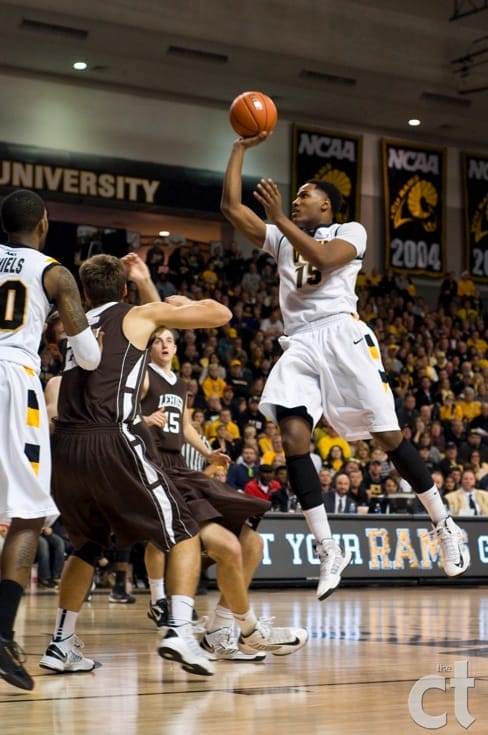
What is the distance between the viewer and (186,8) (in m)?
19.6

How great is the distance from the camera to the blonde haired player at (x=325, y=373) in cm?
626

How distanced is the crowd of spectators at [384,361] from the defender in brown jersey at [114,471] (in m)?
7.75

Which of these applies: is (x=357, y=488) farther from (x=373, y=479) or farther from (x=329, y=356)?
(x=329, y=356)

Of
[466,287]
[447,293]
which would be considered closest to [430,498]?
[447,293]

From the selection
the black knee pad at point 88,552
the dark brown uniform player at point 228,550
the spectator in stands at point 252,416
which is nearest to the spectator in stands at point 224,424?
the spectator in stands at point 252,416

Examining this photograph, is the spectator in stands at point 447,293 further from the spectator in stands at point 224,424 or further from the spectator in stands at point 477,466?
the spectator in stands at point 224,424

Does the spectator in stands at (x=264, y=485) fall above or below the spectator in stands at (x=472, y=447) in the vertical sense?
below

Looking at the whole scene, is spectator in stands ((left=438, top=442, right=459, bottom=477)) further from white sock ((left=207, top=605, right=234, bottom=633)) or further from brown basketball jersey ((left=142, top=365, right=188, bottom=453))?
white sock ((left=207, top=605, right=234, bottom=633))

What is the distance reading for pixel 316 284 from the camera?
6465 mm

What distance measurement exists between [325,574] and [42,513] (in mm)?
1839

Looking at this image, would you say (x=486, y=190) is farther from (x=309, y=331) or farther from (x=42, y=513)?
(x=42, y=513)

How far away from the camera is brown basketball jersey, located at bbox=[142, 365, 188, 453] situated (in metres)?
7.40

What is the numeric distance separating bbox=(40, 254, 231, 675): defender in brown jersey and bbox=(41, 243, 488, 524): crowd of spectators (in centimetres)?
775

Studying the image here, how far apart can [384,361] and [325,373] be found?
14.9m
